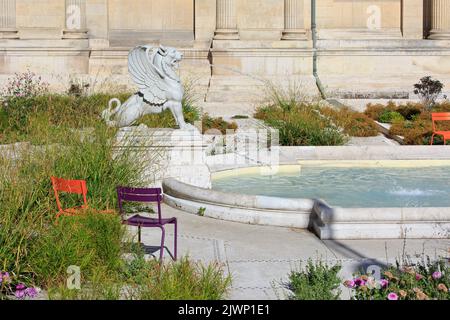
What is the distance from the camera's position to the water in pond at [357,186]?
12.3 metres

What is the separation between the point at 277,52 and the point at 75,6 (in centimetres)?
793

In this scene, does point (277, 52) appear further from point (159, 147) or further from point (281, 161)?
point (159, 147)

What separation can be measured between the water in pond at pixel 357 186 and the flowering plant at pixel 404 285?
4.62m

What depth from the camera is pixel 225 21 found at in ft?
93.5

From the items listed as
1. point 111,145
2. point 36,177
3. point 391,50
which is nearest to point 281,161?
point 111,145

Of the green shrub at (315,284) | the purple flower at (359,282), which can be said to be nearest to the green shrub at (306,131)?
the green shrub at (315,284)

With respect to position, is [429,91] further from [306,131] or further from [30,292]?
[30,292]

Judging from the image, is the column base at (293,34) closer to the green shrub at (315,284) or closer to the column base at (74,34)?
the column base at (74,34)

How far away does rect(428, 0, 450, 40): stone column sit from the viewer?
96.3 feet

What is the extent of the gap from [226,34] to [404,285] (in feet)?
73.5

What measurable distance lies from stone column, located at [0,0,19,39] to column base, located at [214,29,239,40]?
7.61 m

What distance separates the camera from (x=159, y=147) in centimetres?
1255

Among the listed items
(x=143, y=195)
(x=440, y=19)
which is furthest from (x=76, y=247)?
(x=440, y=19)
